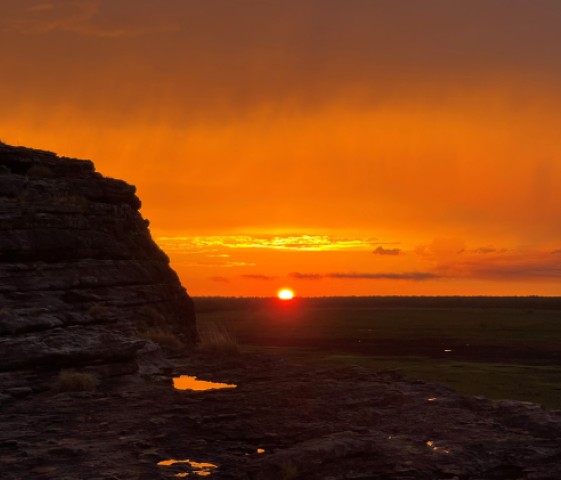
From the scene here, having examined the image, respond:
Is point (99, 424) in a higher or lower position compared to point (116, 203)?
lower

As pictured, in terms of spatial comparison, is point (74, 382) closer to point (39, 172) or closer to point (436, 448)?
point (436, 448)

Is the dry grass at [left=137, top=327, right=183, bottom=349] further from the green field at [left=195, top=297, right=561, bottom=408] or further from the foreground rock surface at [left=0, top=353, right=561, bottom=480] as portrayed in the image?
the green field at [left=195, top=297, right=561, bottom=408]

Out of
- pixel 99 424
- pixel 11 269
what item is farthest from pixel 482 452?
pixel 11 269

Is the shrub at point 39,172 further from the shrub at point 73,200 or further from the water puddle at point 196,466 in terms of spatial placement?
the water puddle at point 196,466

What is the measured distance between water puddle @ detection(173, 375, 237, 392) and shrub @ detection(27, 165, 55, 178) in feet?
50.0

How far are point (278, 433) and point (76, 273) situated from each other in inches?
645

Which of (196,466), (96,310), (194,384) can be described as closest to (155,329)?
(96,310)

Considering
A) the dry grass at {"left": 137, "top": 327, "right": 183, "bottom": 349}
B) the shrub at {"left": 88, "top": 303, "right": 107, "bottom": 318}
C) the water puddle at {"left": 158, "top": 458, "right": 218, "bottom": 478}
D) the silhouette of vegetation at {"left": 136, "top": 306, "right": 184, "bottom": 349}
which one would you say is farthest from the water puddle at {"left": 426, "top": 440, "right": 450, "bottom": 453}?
the dry grass at {"left": 137, "top": 327, "right": 183, "bottom": 349}

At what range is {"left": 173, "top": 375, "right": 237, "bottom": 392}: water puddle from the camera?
70.7 feet

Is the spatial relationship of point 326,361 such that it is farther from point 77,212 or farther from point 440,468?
point 440,468

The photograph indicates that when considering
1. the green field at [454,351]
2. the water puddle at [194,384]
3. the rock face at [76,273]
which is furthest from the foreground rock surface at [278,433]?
the green field at [454,351]

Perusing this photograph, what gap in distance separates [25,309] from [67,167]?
537 inches

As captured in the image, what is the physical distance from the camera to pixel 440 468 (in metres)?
12.6

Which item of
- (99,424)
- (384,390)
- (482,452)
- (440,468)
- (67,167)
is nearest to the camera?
(440,468)
